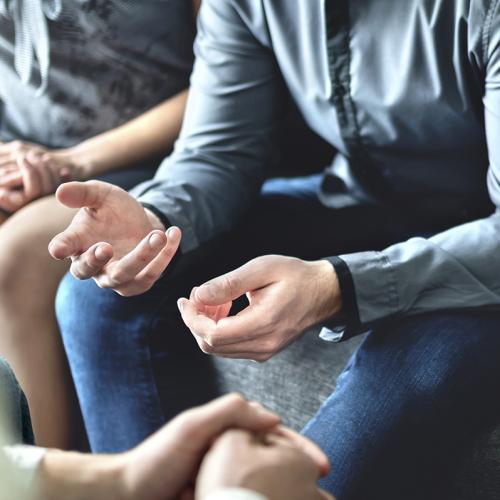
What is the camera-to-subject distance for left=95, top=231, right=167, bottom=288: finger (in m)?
0.65

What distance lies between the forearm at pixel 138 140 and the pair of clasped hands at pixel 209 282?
0.92 ft

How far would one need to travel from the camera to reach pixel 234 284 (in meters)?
0.62

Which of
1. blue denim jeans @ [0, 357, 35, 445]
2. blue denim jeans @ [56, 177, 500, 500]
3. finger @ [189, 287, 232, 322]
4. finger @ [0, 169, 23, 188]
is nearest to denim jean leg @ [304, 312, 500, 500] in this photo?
blue denim jeans @ [56, 177, 500, 500]

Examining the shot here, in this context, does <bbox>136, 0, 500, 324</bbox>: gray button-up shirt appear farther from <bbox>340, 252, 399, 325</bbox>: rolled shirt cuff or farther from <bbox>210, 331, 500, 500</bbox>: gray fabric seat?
<bbox>210, 331, 500, 500</bbox>: gray fabric seat

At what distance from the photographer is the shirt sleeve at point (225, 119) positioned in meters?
0.84

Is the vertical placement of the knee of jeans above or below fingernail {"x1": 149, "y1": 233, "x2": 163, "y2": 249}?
below

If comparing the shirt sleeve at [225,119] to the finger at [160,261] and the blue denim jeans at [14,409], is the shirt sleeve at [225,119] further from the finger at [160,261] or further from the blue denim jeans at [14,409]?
the blue denim jeans at [14,409]

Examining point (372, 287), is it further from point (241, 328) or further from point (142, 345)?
point (142, 345)

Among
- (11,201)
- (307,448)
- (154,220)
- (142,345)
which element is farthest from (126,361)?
(307,448)

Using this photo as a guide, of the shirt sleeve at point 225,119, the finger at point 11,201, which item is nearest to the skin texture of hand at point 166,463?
the shirt sleeve at point 225,119

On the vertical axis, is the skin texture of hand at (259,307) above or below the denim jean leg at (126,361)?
above

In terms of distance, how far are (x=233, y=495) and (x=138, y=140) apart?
67 cm

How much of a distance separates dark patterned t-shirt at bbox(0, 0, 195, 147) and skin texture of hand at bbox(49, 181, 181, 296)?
1.10 ft

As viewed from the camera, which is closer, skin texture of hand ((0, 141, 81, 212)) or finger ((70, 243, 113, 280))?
finger ((70, 243, 113, 280))
